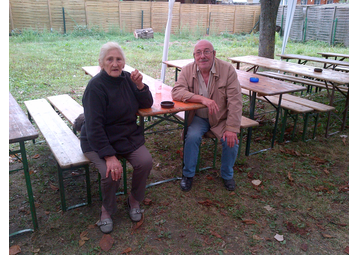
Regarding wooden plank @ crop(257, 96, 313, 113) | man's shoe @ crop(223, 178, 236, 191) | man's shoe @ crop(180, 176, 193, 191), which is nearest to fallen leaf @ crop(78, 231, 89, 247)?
man's shoe @ crop(180, 176, 193, 191)

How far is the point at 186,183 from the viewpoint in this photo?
344 cm

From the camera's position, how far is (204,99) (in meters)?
3.23

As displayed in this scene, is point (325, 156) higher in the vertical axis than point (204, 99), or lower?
lower

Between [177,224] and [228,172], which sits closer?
[177,224]

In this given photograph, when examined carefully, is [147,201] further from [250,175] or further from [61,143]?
[250,175]

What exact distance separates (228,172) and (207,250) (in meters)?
1.10

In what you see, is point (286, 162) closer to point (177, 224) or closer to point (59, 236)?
point (177, 224)

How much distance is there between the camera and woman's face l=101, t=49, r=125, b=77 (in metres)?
2.70

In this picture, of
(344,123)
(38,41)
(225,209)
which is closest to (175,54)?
(38,41)

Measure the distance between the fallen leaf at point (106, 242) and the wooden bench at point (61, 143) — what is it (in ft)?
1.75

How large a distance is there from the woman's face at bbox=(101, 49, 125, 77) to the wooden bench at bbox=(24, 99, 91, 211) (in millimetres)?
823

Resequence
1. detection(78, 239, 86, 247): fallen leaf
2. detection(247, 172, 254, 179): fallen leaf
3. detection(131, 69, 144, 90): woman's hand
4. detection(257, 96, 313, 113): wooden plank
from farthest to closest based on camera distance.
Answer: detection(257, 96, 313, 113): wooden plank, detection(247, 172, 254, 179): fallen leaf, detection(131, 69, 144, 90): woman's hand, detection(78, 239, 86, 247): fallen leaf

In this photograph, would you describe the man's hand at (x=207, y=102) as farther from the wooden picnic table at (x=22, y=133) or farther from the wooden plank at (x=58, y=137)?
the wooden picnic table at (x=22, y=133)

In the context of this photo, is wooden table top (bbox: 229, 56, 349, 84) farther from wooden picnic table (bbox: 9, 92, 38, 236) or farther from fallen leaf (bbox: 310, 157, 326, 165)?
wooden picnic table (bbox: 9, 92, 38, 236)
